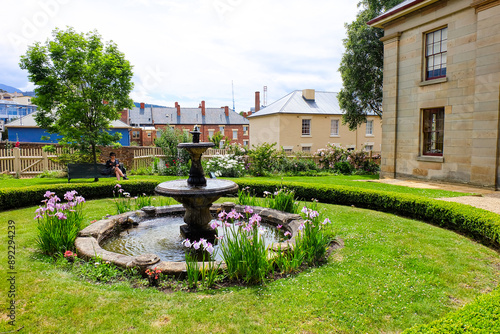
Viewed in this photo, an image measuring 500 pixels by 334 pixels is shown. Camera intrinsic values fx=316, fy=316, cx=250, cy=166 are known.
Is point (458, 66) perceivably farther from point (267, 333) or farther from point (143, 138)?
point (143, 138)

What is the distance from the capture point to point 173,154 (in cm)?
1808

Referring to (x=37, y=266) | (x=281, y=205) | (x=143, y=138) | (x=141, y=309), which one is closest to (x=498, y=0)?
(x=281, y=205)

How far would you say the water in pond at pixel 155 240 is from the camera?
5.55m

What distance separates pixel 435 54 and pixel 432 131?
10.1 ft

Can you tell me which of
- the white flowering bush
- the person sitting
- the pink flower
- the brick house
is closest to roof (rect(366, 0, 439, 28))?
the white flowering bush

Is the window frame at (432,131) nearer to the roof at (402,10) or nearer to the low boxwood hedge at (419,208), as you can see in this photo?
the roof at (402,10)

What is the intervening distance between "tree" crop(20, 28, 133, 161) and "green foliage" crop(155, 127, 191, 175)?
3453 mm

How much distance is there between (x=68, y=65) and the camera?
510 inches

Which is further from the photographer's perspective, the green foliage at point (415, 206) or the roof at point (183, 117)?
the roof at point (183, 117)

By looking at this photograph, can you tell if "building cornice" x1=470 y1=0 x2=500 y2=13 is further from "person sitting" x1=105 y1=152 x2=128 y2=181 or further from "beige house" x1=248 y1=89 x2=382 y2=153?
"beige house" x1=248 y1=89 x2=382 y2=153

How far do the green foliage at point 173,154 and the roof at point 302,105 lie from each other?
15145mm

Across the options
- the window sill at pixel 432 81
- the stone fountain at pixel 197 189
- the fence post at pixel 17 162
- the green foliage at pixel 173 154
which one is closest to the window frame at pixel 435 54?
the window sill at pixel 432 81

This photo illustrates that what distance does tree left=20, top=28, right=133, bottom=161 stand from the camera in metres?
12.9

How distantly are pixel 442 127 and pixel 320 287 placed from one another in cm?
1132
